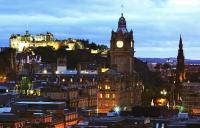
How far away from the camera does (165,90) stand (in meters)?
198

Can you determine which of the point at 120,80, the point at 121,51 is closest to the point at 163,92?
the point at 121,51

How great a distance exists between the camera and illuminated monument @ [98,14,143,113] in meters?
160

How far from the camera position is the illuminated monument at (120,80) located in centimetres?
15962

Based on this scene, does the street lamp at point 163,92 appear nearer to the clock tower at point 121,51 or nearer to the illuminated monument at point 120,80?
the illuminated monument at point 120,80

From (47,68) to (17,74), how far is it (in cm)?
1999

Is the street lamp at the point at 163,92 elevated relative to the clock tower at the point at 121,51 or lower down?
lower down

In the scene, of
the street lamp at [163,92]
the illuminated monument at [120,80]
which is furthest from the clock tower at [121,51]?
the street lamp at [163,92]

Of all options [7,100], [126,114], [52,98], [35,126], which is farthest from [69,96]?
[35,126]

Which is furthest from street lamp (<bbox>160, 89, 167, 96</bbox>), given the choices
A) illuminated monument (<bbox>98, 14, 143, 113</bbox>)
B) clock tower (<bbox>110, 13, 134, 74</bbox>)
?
clock tower (<bbox>110, 13, 134, 74</bbox>)

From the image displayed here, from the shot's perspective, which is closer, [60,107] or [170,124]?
[170,124]

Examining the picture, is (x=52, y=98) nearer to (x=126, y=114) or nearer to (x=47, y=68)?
(x=126, y=114)

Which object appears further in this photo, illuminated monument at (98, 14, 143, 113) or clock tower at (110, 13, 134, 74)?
clock tower at (110, 13, 134, 74)

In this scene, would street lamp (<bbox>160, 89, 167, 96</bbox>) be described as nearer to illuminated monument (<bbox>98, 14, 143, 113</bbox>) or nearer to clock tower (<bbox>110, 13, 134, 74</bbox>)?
illuminated monument (<bbox>98, 14, 143, 113</bbox>)

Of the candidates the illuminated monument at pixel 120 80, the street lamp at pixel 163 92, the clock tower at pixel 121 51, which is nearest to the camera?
the illuminated monument at pixel 120 80
